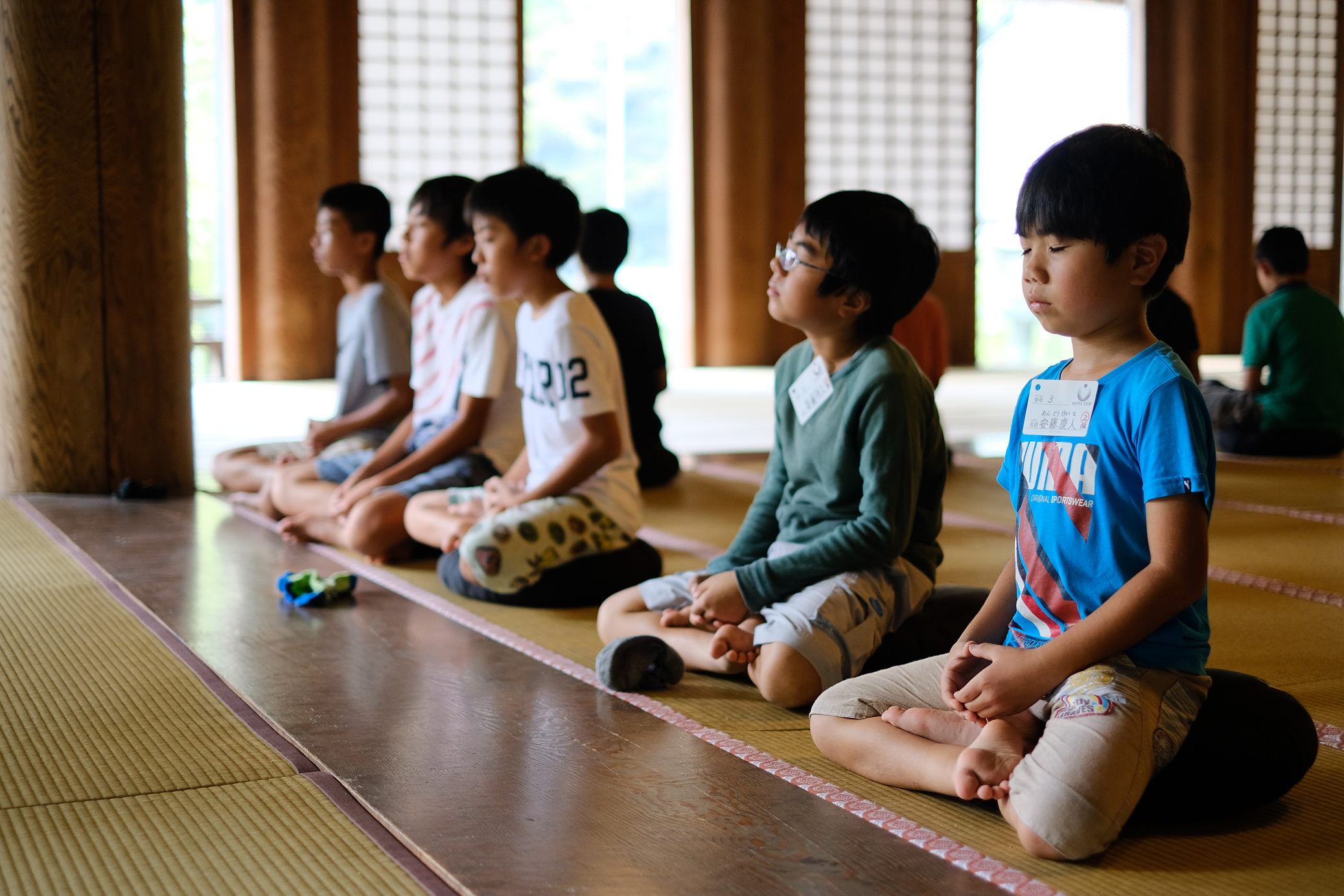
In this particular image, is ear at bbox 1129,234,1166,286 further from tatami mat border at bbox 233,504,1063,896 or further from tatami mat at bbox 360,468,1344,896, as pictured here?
tatami mat border at bbox 233,504,1063,896

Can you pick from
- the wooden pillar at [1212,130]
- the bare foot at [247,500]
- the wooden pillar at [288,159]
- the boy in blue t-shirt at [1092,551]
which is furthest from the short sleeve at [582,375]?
the wooden pillar at [1212,130]

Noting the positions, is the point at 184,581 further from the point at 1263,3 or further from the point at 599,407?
the point at 1263,3

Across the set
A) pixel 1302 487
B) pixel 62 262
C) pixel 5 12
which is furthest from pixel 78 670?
pixel 1302 487

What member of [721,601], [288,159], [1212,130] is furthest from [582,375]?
[1212,130]

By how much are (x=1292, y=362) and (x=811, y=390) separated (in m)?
3.19

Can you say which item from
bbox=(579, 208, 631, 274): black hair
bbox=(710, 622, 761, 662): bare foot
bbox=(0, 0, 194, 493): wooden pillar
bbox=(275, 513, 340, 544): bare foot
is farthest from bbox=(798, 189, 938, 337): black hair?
bbox=(0, 0, 194, 493): wooden pillar

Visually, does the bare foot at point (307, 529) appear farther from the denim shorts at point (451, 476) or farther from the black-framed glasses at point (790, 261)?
the black-framed glasses at point (790, 261)

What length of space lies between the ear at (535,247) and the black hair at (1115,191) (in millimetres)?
1299

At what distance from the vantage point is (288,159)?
7492 mm

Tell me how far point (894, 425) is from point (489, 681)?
661 millimetres

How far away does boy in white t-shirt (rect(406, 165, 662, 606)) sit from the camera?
235 centimetres

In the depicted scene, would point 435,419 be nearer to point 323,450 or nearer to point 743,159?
point 323,450

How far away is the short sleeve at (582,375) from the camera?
7.73ft

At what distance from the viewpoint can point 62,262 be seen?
3.53 meters
